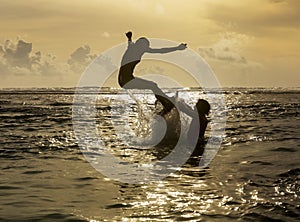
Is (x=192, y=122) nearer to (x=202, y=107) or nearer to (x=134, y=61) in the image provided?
(x=202, y=107)

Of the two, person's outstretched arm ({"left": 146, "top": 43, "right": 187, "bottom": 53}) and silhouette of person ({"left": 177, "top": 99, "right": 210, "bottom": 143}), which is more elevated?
person's outstretched arm ({"left": 146, "top": 43, "right": 187, "bottom": 53})

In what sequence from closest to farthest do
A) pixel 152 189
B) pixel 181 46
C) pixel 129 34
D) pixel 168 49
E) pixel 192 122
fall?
pixel 152 189 → pixel 181 46 → pixel 168 49 → pixel 129 34 → pixel 192 122

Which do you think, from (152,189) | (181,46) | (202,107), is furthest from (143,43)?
(152,189)

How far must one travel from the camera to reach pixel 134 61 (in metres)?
15.4

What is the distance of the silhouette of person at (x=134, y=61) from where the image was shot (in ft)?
49.5

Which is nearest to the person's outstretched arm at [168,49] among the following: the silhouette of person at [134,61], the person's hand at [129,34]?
the silhouette of person at [134,61]

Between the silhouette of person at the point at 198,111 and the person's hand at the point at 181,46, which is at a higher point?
the person's hand at the point at 181,46

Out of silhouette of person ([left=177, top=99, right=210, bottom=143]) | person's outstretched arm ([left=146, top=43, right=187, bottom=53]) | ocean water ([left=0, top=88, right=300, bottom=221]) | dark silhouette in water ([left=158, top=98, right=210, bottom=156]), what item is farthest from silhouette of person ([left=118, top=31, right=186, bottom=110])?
→ ocean water ([left=0, top=88, right=300, bottom=221])

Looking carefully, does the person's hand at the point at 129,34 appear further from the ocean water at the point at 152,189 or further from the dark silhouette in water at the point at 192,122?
the ocean water at the point at 152,189

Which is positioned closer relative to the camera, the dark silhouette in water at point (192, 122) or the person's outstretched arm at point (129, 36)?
the person's outstretched arm at point (129, 36)

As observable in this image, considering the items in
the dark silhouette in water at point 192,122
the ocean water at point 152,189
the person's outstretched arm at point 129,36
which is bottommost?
the ocean water at point 152,189

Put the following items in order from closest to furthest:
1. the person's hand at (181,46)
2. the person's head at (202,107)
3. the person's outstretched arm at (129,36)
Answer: the person's hand at (181,46)
the person's outstretched arm at (129,36)
the person's head at (202,107)

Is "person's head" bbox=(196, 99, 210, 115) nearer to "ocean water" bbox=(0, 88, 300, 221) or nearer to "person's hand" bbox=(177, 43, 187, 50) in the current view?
"ocean water" bbox=(0, 88, 300, 221)

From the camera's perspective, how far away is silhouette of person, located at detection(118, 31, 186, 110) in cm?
1509
